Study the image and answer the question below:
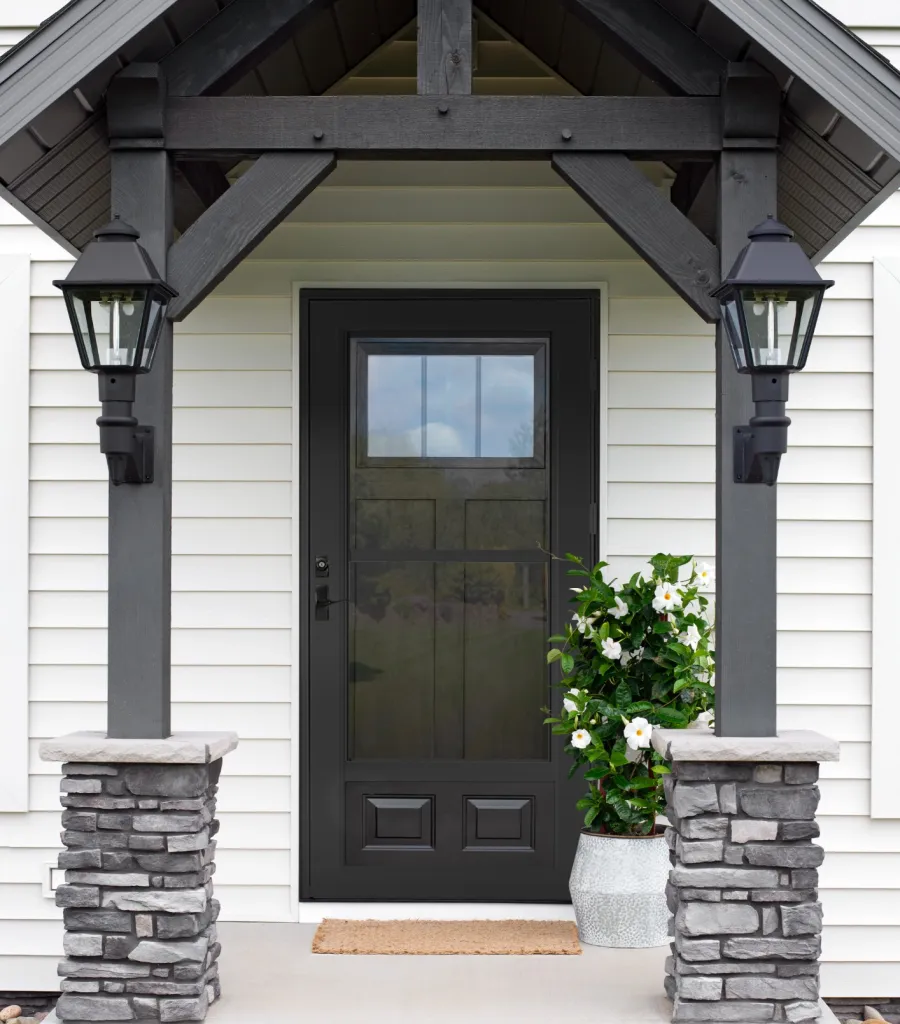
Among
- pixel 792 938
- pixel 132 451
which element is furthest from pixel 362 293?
pixel 792 938

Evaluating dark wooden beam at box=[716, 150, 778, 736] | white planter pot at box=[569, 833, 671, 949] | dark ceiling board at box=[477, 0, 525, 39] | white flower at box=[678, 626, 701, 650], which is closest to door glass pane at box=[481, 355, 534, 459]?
white flower at box=[678, 626, 701, 650]

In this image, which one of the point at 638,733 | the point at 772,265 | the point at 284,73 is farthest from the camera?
the point at 284,73

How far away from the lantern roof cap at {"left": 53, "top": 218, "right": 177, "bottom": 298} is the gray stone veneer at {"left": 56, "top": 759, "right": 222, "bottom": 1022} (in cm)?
118

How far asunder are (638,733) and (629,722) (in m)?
0.10

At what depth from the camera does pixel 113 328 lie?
9.55 ft

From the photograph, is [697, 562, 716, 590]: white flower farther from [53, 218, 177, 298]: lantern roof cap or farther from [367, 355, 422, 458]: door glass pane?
[53, 218, 177, 298]: lantern roof cap

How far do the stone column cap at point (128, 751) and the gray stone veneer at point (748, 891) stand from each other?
1197 mm

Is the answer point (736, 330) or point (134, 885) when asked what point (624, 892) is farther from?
point (736, 330)

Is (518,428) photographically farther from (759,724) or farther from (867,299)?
(759,724)

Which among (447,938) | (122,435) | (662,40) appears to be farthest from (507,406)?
(447,938)

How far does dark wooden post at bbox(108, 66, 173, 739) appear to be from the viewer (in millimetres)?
3055

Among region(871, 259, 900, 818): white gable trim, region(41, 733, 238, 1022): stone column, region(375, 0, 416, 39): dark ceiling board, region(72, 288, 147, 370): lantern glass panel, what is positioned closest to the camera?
region(72, 288, 147, 370): lantern glass panel

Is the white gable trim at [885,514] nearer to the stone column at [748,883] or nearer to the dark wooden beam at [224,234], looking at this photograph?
the stone column at [748,883]

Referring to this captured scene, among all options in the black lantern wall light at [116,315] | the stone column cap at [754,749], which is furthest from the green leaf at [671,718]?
the black lantern wall light at [116,315]
